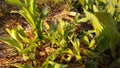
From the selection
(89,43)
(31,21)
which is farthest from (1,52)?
(89,43)

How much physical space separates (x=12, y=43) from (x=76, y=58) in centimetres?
40

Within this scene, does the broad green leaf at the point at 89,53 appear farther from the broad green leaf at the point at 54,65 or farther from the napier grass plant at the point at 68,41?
the broad green leaf at the point at 54,65

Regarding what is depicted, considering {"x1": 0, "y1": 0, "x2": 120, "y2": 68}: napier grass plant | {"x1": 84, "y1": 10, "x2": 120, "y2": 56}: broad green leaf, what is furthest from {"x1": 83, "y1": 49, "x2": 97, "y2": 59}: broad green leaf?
{"x1": 84, "y1": 10, "x2": 120, "y2": 56}: broad green leaf

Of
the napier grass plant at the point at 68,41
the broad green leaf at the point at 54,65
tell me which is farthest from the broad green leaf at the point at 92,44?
the broad green leaf at the point at 54,65

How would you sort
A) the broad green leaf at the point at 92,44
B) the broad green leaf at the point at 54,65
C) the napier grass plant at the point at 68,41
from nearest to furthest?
the broad green leaf at the point at 54,65 < the napier grass plant at the point at 68,41 < the broad green leaf at the point at 92,44

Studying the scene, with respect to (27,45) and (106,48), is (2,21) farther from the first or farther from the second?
(106,48)

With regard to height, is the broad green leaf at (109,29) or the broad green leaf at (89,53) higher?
the broad green leaf at (109,29)

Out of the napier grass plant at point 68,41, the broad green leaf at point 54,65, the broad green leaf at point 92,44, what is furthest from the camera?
the broad green leaf at point 92,44

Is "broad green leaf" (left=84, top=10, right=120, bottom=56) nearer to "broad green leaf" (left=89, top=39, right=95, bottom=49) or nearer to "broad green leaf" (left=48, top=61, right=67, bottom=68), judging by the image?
"broad green leaf" (left=89, top=39, right=95, bottom=49)

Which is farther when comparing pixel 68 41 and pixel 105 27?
pixel 68 41

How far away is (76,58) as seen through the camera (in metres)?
1.60

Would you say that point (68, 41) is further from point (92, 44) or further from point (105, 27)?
point (105, 27)

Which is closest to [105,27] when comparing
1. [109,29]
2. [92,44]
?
[109,29]

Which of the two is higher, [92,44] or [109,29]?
[109,29]
